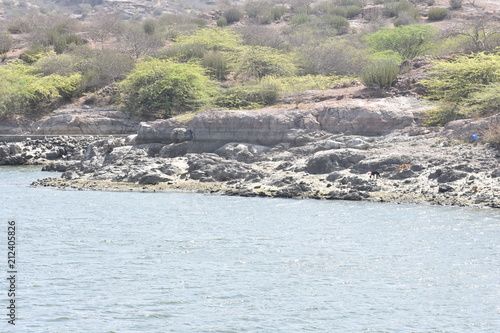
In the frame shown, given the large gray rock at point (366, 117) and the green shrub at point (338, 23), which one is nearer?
the large gray rock at point (366, 117)

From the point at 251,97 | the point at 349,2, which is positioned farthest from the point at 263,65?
the point at 349,2

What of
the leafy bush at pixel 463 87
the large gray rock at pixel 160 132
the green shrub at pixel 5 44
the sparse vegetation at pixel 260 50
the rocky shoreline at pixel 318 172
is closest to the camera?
the rocky shoreline at pixel 318 172

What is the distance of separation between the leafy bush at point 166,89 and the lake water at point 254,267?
19.6 meters

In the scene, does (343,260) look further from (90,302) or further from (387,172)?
(387,172)

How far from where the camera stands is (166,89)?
45.7 metres

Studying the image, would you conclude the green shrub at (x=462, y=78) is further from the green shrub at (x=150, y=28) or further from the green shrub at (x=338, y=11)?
the green shrub at (x=338, y=11)

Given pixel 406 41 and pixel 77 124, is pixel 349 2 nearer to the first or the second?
pixel 406 41

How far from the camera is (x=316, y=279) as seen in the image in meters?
15.9

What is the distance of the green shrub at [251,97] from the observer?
129ft

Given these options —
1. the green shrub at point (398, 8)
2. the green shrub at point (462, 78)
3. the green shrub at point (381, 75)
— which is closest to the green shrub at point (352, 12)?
the green shrub at point (398, 8)

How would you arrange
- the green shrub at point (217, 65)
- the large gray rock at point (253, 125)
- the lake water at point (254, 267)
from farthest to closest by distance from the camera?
the green shrub at point (217, 65) < the large gray rock at point (253, 125) < the lake water at point (254, 267)

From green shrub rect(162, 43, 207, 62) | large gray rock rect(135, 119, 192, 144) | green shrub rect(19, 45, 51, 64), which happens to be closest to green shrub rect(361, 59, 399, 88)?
large gray rock rect(135, 119, 192, 144)

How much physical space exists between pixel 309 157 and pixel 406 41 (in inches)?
1117

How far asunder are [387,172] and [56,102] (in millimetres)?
31032
